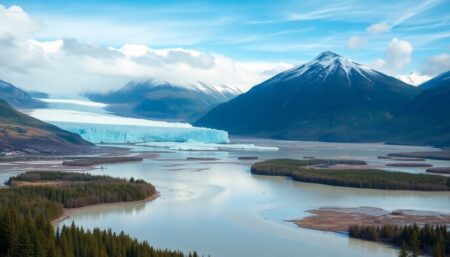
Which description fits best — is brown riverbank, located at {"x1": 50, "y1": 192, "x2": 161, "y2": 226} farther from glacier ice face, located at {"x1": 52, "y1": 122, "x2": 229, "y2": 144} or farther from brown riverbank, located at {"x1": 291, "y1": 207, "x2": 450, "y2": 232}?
glacier ice face, located at {"x1": 52, "y1": 122, "x2": 229, "y2": 144}

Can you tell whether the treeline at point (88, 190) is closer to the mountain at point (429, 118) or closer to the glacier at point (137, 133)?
the glacier at point (137, 133)

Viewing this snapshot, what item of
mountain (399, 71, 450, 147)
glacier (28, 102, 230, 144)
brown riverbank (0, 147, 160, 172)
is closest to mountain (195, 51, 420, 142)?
mountain (399, 71, 450, 147)

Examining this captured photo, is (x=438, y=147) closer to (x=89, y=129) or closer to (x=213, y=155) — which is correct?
(x=213, y=155)

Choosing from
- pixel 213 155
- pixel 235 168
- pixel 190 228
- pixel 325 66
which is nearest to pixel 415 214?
pixel 190 228

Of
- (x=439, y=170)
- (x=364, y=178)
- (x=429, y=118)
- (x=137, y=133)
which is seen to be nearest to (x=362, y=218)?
(x=364, y=178)

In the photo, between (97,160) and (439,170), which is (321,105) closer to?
(97,160)
